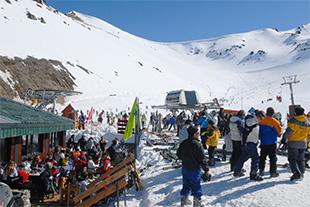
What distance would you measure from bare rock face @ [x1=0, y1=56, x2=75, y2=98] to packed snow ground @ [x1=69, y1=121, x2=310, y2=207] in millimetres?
38907

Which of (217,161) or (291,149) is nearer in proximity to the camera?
(291,149)

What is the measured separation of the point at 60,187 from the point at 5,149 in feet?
10.4

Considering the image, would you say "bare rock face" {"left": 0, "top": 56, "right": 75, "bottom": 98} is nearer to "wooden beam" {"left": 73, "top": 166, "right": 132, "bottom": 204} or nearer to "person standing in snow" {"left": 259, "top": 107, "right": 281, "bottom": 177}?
"wooden beam" {"left": 73, "top": 166, "right": 132, "bottom": 204}

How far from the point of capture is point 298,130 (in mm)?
9078

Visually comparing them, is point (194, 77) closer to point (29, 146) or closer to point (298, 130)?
point (29, 146)

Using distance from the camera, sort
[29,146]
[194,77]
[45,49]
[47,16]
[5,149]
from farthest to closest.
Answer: [194,77] → [47,16] → [45,49] → [29,146] → [5,149]

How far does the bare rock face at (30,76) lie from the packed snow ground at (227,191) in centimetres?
3891

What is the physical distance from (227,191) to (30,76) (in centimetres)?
4858

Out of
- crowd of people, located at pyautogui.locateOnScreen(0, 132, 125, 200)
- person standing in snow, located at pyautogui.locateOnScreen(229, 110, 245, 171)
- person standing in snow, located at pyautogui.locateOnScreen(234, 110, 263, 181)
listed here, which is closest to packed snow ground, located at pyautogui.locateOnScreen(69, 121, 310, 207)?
person standing in snow, located at pyautogui.locateOnScreen(234, 110, 263, 181)

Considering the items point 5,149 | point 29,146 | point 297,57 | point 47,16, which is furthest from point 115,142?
point 297,57

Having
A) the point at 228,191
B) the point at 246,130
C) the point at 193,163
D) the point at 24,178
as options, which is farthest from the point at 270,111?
the point at 24,178

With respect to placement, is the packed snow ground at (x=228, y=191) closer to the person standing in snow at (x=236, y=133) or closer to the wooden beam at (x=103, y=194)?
the person standing in snow at (x=236, y=133)

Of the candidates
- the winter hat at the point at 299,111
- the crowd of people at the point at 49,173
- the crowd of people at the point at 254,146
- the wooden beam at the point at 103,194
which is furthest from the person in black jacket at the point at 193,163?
the crowd of people at the point at 49,173

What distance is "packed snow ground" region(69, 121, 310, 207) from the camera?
8039 mm
